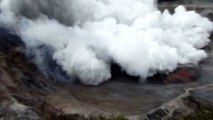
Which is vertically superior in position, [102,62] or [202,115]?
[102,62]

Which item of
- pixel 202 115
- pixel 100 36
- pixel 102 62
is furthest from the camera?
pixel 100 36

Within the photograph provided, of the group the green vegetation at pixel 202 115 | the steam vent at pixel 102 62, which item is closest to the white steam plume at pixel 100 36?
the steam vent at pixel 102 62

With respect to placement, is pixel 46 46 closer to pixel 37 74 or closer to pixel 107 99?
pixel 37 74

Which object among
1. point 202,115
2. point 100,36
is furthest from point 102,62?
point 202,115

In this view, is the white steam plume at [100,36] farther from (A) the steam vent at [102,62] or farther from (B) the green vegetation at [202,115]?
(B) the green vegetation at [202,115]

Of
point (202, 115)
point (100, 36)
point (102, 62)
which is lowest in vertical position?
→ point (202, 115)

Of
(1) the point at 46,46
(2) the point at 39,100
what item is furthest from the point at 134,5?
(2) the point at 39,100

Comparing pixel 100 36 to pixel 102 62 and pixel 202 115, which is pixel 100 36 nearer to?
pixel 102 62
